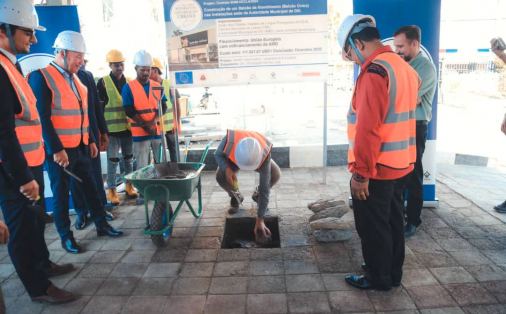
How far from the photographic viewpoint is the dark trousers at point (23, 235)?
2.56m

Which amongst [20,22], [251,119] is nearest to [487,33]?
[251,119]

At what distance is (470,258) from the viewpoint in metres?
3.25

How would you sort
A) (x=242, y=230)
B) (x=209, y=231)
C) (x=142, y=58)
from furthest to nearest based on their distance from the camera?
(x=142, y=58), (x=242, y=230), (x=209, y=231)

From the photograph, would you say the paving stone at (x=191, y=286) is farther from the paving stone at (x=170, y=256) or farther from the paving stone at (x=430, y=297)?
the paving stone at (x=430, y=297)

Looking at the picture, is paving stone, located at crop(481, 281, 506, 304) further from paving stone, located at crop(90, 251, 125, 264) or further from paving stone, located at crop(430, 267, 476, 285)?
paving stone, located at crop(90, 251, 125, 264)

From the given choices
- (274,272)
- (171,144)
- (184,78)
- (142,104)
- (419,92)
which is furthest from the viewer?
(171,144)

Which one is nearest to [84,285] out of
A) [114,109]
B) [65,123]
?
[65,123]

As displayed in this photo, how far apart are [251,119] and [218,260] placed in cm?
595

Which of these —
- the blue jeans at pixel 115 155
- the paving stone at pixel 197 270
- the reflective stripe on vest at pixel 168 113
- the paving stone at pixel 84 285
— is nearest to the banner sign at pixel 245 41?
the reflective stripe on vest at pixel 168 113

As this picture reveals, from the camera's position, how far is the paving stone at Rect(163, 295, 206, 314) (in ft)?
8.64

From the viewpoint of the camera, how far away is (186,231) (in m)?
4.05

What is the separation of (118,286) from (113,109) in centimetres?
281

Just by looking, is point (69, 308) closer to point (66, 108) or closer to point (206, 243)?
point (206, 243)

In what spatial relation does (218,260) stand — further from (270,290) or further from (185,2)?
(185,2)
